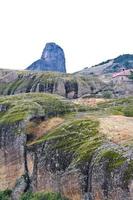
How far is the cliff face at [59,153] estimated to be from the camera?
4438 centimetres

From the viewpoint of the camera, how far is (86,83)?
406ft

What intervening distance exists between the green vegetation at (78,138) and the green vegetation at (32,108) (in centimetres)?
615

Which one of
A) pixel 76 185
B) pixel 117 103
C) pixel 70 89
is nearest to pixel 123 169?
pixel 76 185

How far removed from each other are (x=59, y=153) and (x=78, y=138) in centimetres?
224

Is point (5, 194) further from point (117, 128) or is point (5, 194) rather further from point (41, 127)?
point (117, 128)

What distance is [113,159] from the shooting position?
44.8m

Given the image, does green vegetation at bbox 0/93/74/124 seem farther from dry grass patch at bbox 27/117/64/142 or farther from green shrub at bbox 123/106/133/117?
green shrub at bbox 123/106/133/117

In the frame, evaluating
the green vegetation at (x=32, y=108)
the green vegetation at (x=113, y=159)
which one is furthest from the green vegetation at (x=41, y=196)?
the green vegetation at (x=32, y=108)

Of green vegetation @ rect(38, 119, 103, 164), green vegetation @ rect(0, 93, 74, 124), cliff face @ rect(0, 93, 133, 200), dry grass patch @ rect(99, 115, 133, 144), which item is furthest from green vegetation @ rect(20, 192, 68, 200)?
green vegetation @ rect(0, 93, 74, 124)

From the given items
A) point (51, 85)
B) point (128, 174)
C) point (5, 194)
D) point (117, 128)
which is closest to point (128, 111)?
point (117, 128)

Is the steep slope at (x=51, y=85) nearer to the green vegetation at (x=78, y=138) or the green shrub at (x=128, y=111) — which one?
the green shrub at (x=128, y=111)

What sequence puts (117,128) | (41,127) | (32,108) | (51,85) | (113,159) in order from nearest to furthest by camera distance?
1. (113,159)
2. (117,128)
3. (41,127)
4. (32,108)
5. (51,85)

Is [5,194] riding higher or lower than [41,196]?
lower

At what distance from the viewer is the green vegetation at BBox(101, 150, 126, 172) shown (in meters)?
43.8
